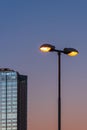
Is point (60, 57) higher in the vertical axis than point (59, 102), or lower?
higher

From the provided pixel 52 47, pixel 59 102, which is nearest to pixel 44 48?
pixel 52 47

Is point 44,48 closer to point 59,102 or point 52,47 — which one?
point 52,47

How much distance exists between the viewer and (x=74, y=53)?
124 feet

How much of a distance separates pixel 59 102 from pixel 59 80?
1.40 m

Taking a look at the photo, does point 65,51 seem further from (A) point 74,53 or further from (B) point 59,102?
(B) point 59,102

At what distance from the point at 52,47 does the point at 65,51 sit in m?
0.87

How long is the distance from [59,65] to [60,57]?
46 cm

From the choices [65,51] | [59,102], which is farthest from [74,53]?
[59,102]

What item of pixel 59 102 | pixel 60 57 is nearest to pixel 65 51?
pixel 60 57

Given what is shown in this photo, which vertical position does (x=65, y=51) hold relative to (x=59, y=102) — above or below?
above

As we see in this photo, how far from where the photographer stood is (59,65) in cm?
3781

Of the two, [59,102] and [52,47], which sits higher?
[52,47]

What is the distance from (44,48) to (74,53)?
1908 mm
